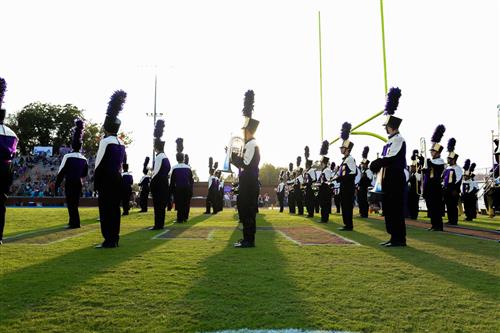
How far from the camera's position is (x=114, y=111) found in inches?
352

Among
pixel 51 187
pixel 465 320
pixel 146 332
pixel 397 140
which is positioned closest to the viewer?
pixel 146 332

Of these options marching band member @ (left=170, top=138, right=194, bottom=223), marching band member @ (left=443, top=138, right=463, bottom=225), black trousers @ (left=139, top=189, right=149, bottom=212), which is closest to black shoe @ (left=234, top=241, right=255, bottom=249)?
marching band member @ (left=170, top=138, right=194, bottom=223)

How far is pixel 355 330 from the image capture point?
3.43m

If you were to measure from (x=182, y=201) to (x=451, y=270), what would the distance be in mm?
11370

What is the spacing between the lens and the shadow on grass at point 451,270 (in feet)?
16.1

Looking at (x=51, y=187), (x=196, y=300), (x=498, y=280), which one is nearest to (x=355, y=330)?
(x=196, y=300)

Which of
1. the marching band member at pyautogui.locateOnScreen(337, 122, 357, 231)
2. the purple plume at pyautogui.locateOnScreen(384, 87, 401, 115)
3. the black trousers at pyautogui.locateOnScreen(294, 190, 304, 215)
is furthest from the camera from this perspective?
the black trousers at pyautogui.locateOnScreen(294, 190, 304, 215)

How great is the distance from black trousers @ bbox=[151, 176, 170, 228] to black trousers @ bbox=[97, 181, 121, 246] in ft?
12.3

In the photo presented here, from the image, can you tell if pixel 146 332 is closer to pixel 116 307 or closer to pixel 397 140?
pixel 116 307

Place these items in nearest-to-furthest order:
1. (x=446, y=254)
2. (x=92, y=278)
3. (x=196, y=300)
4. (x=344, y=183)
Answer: (x=196, y=300), (x=92, y=278), (x=446, y=254), (x=344, y=183)

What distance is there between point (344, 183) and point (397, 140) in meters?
4.00

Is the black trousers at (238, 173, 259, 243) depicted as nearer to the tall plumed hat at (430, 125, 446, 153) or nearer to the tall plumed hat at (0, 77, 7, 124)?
the tall plumed hat at (0, 77, 7, 124)

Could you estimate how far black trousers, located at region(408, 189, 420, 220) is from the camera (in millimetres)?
19234

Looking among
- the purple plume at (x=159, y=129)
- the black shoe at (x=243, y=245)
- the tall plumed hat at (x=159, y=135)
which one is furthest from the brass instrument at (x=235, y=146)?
the purple plume at (x=159, y=129)
